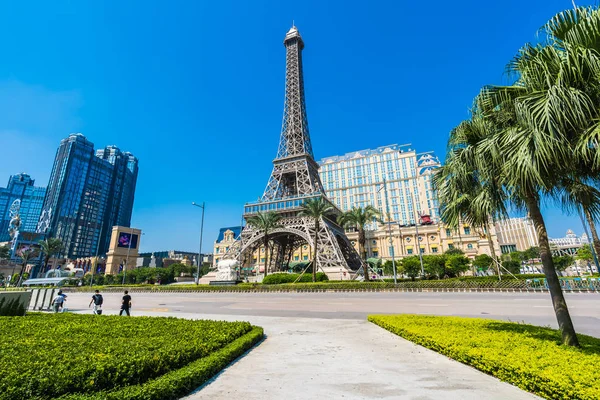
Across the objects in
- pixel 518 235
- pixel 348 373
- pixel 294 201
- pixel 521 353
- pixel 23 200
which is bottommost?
→ pixel 348 373

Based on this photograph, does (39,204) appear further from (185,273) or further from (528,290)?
(528,290)

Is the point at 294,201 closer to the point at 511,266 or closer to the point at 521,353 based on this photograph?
the point at 511,266

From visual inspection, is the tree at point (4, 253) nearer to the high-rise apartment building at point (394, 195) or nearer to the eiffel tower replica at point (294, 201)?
the eiffel tower replica at point (294, 201)

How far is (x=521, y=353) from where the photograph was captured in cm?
567

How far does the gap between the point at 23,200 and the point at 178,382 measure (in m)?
198

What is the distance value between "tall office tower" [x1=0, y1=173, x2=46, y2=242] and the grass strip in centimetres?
18047

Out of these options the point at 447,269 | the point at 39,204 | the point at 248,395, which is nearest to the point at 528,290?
the point at 447,269

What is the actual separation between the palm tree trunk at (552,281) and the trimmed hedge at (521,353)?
0.30m

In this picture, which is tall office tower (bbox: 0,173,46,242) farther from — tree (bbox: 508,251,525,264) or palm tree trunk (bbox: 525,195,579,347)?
tree (bbox: 508,251,525,264)

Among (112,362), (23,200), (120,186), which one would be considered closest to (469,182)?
(112,362)

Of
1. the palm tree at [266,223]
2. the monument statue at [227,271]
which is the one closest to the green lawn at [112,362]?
the monument statue at [227,271]

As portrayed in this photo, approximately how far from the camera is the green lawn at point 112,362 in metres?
4.04

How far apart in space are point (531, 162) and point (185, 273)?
8479 centimetres

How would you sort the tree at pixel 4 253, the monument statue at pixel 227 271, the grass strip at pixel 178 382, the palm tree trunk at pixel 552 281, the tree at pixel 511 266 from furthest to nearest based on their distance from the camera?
1. the tree at pixel 4 253
2. the monument statue at pixel 227 271
3. the tree at pixel 511 266
4. the palm tree trunk at pixel 552 281
5. the grass strip at pixel 178 382
